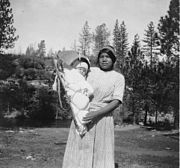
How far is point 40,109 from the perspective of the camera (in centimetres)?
2428

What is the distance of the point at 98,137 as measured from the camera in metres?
2.54

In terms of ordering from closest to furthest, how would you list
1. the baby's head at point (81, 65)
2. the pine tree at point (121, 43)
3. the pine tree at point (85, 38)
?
the baby's head at point (81, 65) < the pine tree at point (121, 43) < the pine tree at point (85, 38)

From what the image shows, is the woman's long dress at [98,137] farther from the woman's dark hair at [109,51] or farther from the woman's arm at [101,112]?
the woman's dark hair at [109,51]

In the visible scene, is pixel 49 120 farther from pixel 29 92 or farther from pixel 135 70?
pixel 135 70

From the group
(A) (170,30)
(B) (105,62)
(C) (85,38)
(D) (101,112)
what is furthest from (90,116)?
(C) (85,38)

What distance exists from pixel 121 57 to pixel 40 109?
1945cm

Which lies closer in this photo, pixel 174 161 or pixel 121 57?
pixel 174 161

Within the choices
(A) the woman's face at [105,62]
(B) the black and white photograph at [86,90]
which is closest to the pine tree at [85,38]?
(B) the black and white photograph at [86,90]

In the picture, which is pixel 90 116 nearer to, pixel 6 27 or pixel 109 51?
pixel 109 51

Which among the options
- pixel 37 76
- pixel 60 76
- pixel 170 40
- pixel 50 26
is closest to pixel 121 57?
pixel 170 40

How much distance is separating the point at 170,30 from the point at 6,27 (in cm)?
1450

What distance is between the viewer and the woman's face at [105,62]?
260 centimetres

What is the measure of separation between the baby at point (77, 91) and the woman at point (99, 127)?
7cm

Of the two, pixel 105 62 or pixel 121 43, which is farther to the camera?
pixel 121 43
